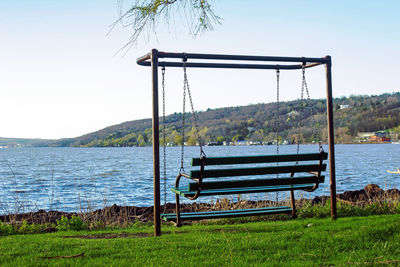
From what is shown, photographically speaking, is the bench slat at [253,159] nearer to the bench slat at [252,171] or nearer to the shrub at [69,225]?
the bench slat at [252,171]

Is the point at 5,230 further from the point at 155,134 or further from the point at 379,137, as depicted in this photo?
the point at 379,137

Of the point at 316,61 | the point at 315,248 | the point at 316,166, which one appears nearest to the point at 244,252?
the point at 315,248

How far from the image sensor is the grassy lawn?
429 centimetres

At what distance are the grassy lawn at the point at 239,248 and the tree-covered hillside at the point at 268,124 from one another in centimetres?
6268

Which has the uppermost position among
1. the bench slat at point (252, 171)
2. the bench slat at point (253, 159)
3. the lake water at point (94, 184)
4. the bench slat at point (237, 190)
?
the bench slat at point (253, 159)

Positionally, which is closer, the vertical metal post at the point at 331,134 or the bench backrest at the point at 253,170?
the bench backrest at the point at 253,170

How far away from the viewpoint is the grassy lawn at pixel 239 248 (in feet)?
14.1

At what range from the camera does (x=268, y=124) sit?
79938 millimetres

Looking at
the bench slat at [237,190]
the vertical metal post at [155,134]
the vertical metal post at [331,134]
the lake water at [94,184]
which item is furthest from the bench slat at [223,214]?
the lake water at [94,184]

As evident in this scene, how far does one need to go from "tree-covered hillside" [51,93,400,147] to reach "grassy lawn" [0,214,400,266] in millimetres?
62680

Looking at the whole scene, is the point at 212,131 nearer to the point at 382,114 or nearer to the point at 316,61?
the point at 382,114

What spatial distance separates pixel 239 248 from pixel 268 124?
76.1 meters

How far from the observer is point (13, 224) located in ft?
24.7

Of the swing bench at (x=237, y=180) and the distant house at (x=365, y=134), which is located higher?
the distant house at (x=365, y=134)
